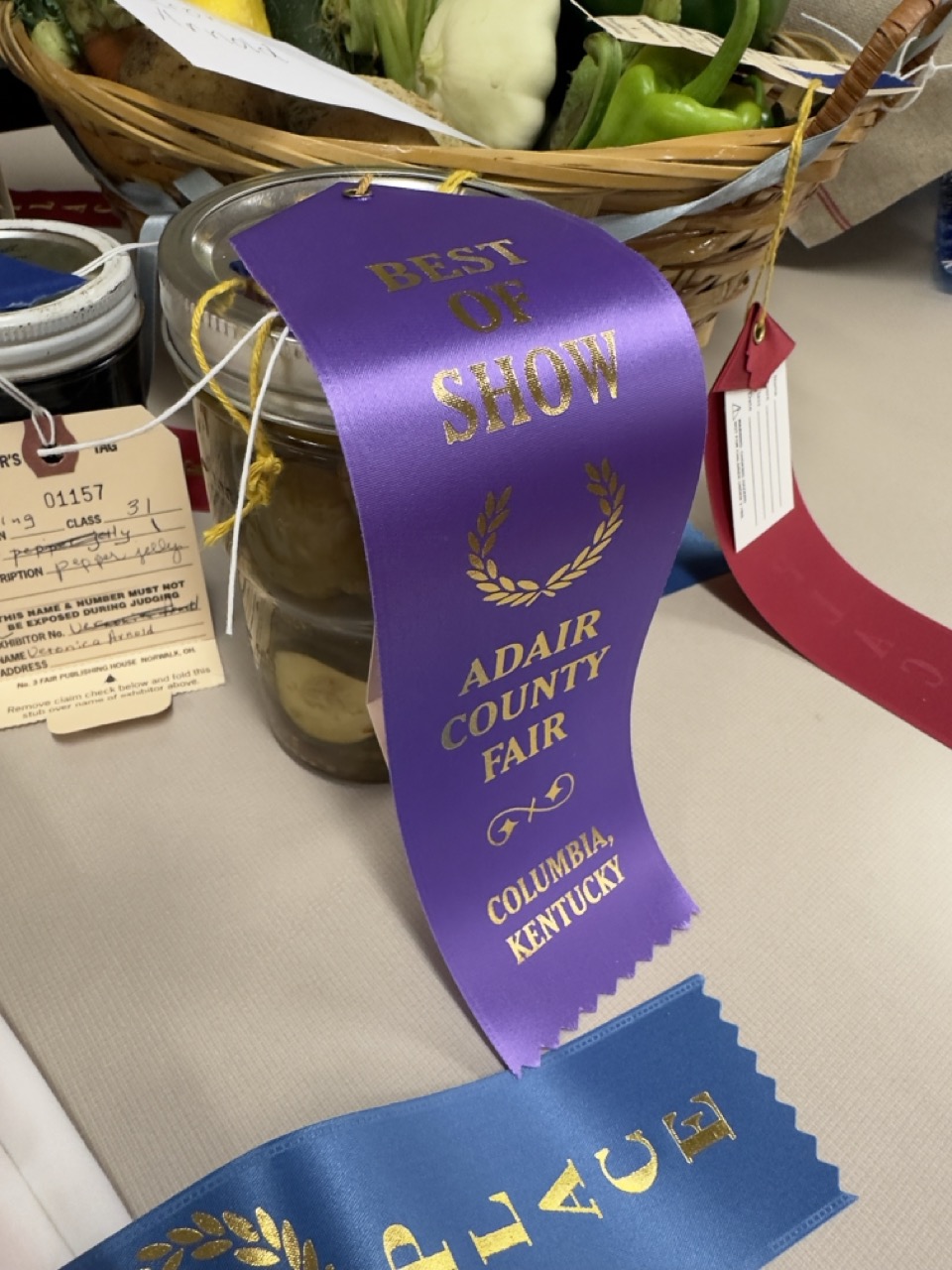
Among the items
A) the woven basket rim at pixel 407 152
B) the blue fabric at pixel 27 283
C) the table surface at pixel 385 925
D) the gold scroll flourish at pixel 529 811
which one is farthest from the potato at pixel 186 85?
the gold scroll flourish at pixel 529 811

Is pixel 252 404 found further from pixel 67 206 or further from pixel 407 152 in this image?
pixel 67 206

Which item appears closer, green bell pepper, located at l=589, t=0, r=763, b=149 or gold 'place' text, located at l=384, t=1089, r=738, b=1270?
gold 'place' text, located at l=384, t=1089, r=738, b=1270

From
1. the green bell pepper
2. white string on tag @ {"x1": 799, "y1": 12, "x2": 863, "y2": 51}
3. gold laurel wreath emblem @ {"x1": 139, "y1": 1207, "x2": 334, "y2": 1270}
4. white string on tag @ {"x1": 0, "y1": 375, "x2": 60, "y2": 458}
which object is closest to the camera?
gold laurel wreath emblem @ {"x1": 139, "y1": 1207, "x2": 334, "y2": 1270}

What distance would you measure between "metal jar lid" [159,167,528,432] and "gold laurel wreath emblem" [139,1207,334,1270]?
0.25 meters

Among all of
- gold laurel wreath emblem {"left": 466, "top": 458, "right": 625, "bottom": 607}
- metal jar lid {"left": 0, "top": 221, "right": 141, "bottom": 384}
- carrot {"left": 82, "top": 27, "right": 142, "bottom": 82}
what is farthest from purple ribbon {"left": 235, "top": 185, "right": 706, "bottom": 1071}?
carrot {"left": 82, "top": 27, "right": 142, "bottom": 82}

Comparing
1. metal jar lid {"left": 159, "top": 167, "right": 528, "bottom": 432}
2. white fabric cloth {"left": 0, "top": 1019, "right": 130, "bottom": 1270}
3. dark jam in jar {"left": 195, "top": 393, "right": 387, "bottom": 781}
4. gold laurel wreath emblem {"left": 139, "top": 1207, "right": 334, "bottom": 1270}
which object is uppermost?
metal jar lid {"left": 159, "top": 167, "right": 528, "bottom": 432}

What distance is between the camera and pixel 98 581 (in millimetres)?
461

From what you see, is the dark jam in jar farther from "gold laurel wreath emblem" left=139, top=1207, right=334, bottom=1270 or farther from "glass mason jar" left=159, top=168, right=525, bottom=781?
"gold laurel wreath emblem" left=139, top=1207, right=334, bottom=1270

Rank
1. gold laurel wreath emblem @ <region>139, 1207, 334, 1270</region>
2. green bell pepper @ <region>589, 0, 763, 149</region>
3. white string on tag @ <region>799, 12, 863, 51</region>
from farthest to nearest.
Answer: white string on tag @ <region>799, 12, 863, 51</region>, green bell pepper @ <region>589, 0, 763, 149</region>, gold laurel wreath emblem @ <region>139, 1207, 334, 1270</region>

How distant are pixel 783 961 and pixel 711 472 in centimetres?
26

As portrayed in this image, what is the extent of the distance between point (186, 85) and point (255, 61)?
11 cm

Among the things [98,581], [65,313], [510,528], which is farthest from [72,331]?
[510,528]

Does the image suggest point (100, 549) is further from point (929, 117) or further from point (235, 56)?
point (929, 117)

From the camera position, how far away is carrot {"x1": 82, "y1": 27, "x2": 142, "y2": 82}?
0.54 meters
